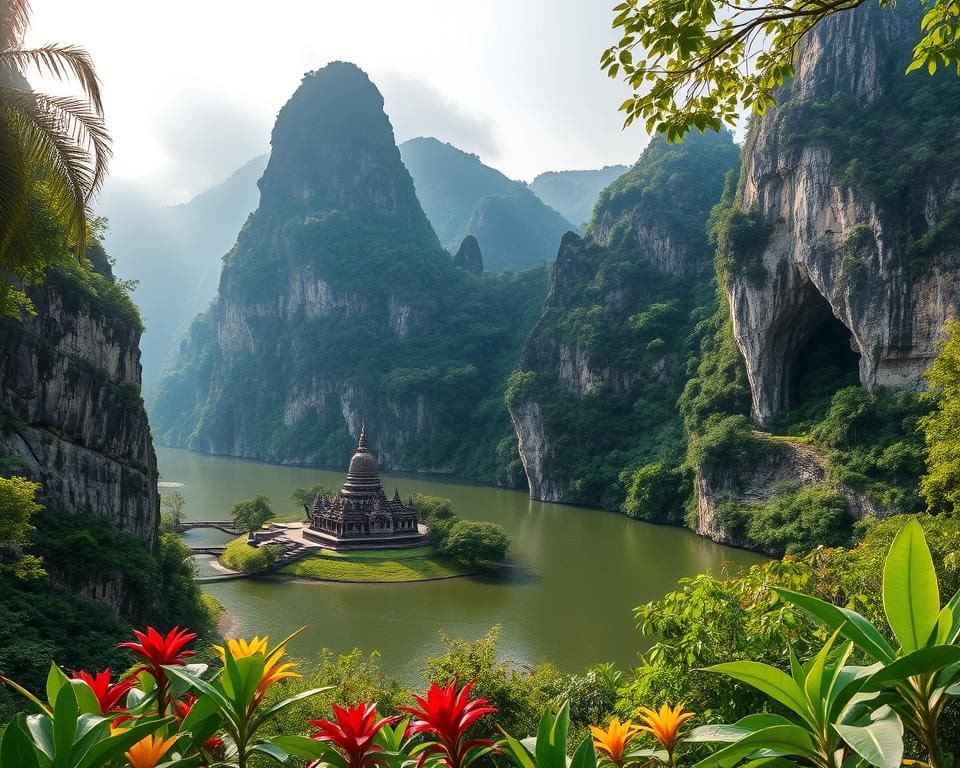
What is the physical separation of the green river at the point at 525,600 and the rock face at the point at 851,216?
1167 centimetres

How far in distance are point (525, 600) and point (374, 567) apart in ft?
21.8

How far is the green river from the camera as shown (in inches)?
730

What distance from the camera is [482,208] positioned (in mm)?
139500

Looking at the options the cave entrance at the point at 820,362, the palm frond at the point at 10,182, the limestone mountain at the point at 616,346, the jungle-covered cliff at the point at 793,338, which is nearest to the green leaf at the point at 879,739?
the palm frond at the point at 10,182

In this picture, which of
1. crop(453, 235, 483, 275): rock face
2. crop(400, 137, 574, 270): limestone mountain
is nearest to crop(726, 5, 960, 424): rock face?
crop(453, 235, 483, 275): rock face

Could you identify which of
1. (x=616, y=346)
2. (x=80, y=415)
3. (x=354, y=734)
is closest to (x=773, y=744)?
(x=354, y=734)

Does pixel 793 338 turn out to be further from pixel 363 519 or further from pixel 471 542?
pixel 363 519

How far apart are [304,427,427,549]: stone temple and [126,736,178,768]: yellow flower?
1053 inches

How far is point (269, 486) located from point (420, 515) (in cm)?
2414

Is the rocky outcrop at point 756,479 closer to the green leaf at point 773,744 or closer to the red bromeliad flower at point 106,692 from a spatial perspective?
the green leaf at point 773,744

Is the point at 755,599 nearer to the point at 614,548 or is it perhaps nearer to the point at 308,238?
the point at 614,548

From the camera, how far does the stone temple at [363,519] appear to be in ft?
94.8

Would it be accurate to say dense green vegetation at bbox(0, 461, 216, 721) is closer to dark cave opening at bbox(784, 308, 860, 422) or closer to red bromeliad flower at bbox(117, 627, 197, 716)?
red bromeliad flower at bbox(117, 627, 197, 716)

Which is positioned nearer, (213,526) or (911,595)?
(911,595)
